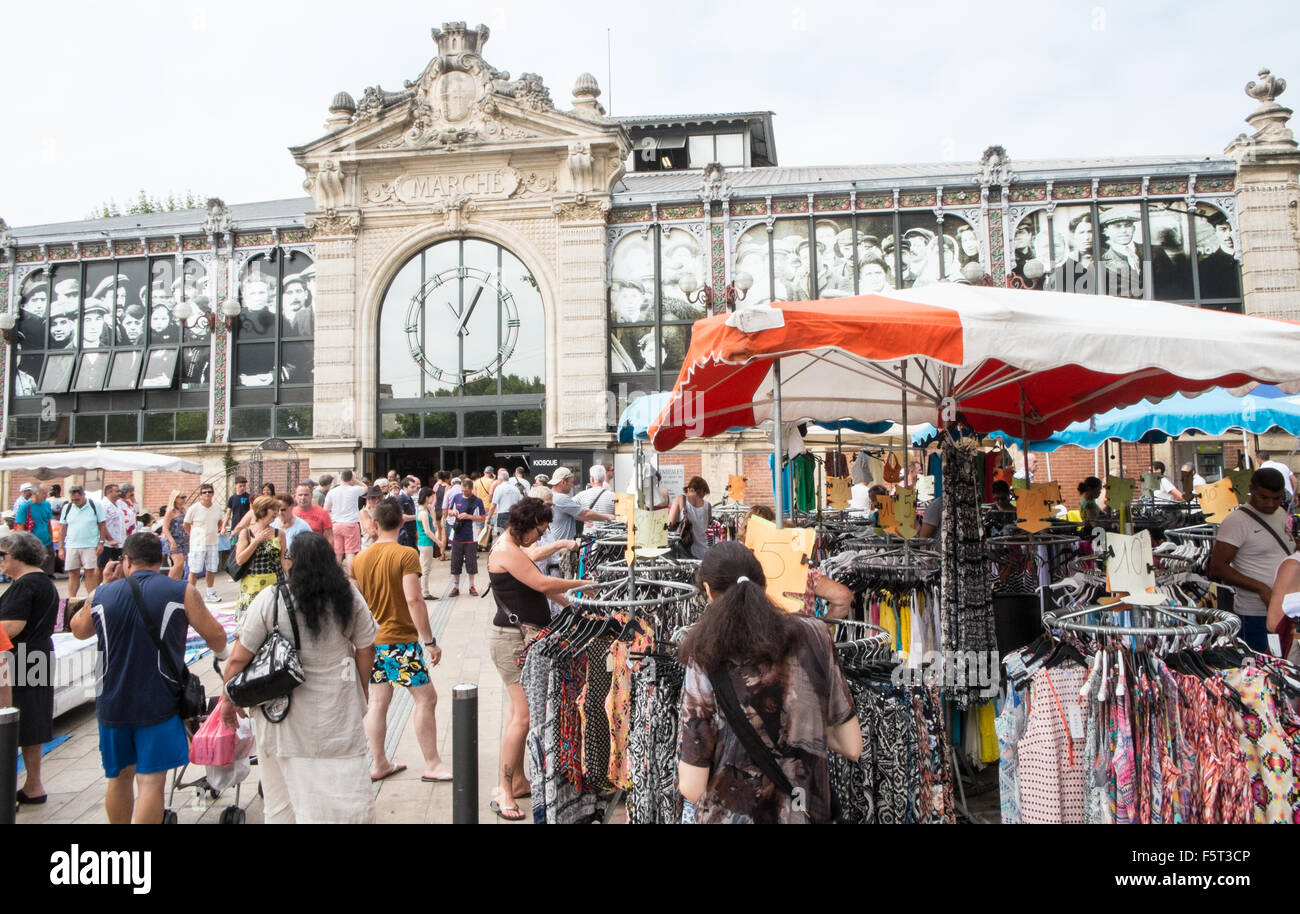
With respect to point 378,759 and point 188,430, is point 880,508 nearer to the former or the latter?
point 378,759

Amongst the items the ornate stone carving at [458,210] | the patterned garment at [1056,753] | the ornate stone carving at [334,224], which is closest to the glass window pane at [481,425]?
the ornate stone carving at [458,210]

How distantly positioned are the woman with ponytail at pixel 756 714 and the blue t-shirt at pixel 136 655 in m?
2.97

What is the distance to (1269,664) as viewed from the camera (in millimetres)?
3279

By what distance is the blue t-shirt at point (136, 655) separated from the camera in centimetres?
413

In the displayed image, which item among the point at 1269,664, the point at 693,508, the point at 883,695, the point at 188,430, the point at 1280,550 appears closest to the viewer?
the point at 1269,664

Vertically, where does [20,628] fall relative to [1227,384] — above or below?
below

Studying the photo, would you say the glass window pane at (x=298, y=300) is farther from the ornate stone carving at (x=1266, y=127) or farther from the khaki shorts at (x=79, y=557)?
the ornate stone carving at (x=1266, y=127)

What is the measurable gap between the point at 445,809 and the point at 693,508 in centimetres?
507

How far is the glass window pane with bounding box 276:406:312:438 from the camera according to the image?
69.6ft

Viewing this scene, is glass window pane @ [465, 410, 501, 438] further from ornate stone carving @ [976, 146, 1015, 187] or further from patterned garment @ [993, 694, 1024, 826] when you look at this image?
patterned garment @ [993, 694, 1024, 826]

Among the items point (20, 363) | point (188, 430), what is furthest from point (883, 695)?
point (20, 363)

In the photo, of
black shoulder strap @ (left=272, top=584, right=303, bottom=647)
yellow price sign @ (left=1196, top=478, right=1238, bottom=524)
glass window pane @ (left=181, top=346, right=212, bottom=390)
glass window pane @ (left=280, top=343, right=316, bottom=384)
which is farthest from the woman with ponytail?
glass window pane @ (left=181, top=346, right=212, bottom=390)

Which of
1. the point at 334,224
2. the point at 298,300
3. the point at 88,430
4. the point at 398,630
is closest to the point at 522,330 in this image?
the point at 334,224

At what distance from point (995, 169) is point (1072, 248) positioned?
8.57ft
